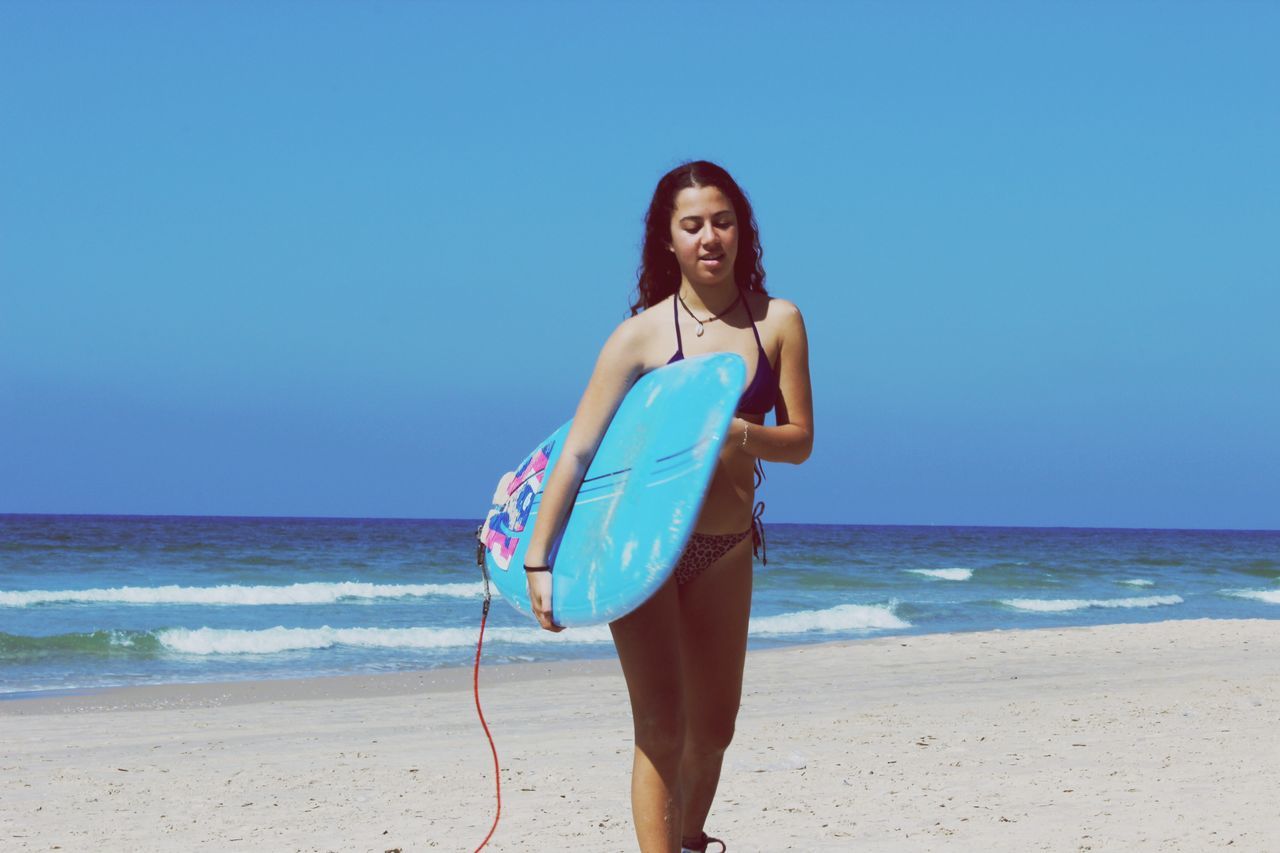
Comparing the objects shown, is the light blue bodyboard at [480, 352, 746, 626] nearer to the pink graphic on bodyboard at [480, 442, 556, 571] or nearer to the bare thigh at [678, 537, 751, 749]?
the pink graphic on bodyboard at [480, 442, 556, 571]

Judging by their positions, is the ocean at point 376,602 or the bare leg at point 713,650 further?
the ocean at point 376,602

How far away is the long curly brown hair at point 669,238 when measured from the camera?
3.05 m

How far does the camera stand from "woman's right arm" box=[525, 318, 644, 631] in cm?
294

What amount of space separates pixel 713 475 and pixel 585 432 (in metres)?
0.32


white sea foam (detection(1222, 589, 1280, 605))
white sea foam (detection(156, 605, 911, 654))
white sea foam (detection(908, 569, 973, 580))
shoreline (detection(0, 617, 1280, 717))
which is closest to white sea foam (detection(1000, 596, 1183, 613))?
white sea foam (detection(1222, 589, 1280, 605))

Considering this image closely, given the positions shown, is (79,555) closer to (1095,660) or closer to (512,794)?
(1095,660)

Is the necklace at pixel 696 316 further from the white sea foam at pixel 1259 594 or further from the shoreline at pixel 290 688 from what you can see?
the white sea foam at pixel 1259 594

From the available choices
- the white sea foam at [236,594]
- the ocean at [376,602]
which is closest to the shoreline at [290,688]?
the ocean at [376,602]

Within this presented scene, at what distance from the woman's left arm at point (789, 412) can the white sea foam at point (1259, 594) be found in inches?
890

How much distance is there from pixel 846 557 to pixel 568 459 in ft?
103

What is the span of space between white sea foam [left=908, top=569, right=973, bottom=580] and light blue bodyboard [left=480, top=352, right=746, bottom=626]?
80.8ft

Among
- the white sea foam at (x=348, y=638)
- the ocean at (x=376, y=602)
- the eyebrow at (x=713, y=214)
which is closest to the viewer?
the eyebrow at (x=713, y=214)

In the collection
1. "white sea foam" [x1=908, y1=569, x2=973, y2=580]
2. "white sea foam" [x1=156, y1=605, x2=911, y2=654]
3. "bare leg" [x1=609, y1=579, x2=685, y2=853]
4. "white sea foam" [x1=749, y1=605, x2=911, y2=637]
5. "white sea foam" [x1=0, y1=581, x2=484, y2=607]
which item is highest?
"bare leg" [x1=609, y1=579, x2=685, y2=853]

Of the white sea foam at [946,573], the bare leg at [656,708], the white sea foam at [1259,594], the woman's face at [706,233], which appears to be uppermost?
the woman's face at [706,233]
